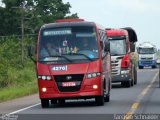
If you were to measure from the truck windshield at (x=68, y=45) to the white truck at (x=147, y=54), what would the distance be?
2023 inches

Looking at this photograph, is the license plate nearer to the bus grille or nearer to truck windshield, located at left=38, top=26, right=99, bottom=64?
the bus grille

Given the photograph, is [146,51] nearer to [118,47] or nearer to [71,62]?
[118,47]

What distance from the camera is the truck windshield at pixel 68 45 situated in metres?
22.4

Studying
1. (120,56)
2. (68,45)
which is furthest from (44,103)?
(120,56)

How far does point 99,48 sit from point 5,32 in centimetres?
6458

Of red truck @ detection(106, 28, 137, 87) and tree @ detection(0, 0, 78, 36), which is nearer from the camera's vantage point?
red truck @ detection(106, 28, 137, 87)

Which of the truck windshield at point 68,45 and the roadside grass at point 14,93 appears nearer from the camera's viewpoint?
the truck windshield at point 68,45

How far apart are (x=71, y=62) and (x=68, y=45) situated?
0.82 meters

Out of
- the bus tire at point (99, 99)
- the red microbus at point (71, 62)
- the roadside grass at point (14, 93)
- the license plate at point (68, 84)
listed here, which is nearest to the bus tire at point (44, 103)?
the red microbus at point (71, 62)

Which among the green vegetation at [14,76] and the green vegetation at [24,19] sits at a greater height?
the green vegetation at [24,19]

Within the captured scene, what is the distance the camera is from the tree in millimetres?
79613

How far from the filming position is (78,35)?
23.0 meters

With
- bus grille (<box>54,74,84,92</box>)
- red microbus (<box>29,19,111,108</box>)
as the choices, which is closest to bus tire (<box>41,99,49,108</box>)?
red microbus (<box>29,19,111,108</box>)

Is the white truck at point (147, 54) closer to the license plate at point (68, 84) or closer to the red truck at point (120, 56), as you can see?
the red truck at point (120, 56)
